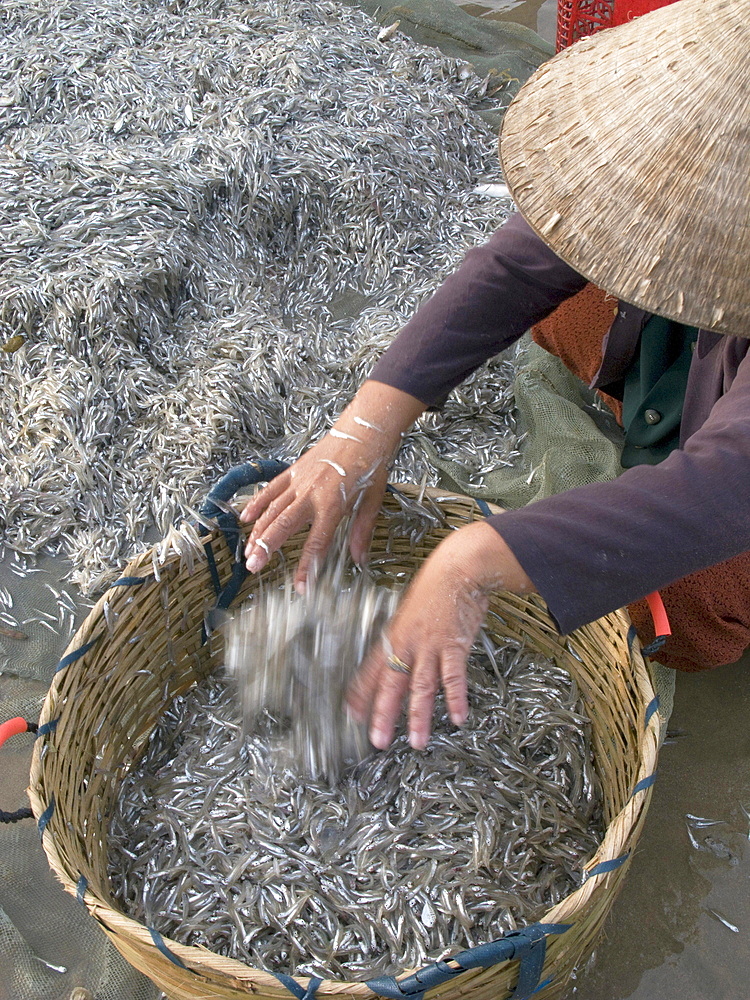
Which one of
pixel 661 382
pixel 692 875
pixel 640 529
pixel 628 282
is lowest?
pixel 692 875

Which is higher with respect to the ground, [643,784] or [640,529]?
[640,529]

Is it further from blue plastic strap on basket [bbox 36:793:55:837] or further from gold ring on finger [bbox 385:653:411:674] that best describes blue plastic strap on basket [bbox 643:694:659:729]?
blue plastic strap on basket [bbox 36:793:55:837]

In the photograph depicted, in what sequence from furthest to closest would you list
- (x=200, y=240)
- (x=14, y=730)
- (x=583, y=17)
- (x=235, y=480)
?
(x=583, y=17) → (x=200, y=240) → (x=235, y=480) → (x=14, y=730)

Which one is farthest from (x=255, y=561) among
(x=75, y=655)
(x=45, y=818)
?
(x=45, y=818)

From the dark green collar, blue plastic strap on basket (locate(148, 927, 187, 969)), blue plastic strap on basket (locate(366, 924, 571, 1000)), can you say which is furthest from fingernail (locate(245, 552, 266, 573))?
the dark green collar

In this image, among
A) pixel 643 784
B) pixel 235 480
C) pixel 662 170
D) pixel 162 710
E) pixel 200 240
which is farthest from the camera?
pixel 200 240

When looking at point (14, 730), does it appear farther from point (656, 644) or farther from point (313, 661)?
point (656, 644)

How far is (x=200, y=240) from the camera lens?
3.38 meters

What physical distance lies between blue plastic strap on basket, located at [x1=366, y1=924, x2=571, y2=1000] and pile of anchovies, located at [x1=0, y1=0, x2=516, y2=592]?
1.69m

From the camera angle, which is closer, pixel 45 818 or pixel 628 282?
pixel 628 282

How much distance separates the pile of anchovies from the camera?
2.81m

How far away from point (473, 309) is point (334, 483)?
1.79 feet

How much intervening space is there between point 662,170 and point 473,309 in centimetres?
79

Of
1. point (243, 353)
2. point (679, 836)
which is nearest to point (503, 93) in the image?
point (243, 353)
